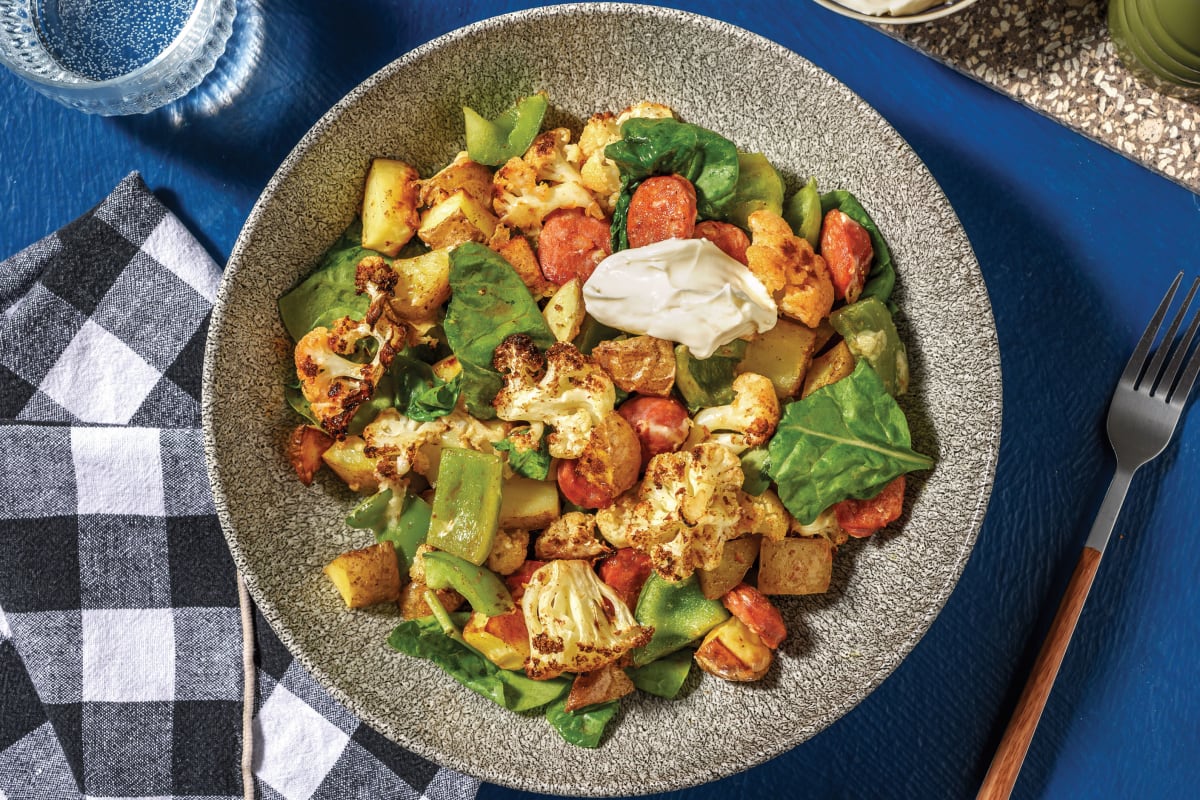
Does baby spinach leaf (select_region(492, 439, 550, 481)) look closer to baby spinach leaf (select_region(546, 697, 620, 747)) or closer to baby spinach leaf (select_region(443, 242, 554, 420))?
baby spinach leaf (select_region(443, 242, 554, 420))

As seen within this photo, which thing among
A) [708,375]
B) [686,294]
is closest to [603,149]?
[686,294]

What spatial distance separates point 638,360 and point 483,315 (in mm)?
297

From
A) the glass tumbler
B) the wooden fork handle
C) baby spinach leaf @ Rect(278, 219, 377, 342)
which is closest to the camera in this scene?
baby spinach leaf @ Rect(278, 219, 377, 342)

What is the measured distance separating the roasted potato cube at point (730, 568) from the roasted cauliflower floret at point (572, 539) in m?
0.19

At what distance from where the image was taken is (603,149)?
5.92ft

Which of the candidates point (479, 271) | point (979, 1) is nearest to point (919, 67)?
point (979, 1)

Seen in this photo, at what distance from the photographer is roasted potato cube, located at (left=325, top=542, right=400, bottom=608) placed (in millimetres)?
1728

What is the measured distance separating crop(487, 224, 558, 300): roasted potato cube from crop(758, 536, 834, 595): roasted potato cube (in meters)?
0.64

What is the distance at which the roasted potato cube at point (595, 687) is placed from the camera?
1714 mm

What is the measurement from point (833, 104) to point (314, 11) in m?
1.24

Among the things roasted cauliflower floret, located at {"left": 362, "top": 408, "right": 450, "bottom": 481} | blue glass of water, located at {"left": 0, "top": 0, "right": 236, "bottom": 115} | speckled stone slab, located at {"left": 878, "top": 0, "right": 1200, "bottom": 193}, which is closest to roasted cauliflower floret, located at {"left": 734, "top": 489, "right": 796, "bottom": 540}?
roasted cauliflower floret, located at {"left": 362, "top": 408, "right": 450, "bottom": 481}

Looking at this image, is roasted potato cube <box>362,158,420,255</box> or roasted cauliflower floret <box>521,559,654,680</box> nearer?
roasted cauliflower floret <box>521,559,654,680</box>

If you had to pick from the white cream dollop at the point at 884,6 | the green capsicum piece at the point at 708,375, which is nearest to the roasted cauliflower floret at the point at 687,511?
the green capsicum piece at the point at 708,375

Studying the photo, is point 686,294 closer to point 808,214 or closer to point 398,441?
point 808,214
